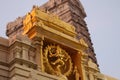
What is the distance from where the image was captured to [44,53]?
11.8 metres

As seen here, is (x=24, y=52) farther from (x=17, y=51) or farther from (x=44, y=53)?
(x=44, y=53)

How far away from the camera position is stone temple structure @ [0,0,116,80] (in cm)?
1075

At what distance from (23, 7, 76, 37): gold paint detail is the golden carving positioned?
2.75 ft

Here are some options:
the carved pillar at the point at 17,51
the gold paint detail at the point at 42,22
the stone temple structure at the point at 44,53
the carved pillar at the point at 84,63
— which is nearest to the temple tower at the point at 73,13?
the carved pillar at the point at 84,63

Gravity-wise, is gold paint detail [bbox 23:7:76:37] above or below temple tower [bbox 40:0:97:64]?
below

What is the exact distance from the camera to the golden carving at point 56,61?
11.7 meters

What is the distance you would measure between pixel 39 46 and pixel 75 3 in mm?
16663

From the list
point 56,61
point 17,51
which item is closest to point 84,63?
point 56,61

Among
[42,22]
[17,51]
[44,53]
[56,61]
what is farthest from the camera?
[42,22]

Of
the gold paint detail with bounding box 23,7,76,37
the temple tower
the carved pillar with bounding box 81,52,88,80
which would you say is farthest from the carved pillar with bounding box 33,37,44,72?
the temple tower

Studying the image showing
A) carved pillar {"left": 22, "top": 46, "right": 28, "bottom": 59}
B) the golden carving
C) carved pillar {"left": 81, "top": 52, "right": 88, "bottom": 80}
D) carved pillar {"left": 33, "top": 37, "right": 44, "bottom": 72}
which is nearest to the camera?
carved pillar {"left": 22, "top": 46, "right": 28, "bottom": 59}

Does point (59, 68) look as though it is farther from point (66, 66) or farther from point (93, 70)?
point (93, 70)

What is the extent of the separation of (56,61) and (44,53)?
530mm

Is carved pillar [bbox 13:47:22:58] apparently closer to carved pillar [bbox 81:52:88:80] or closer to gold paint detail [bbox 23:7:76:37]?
gold paint detail [bbox 23:7:76:37]
